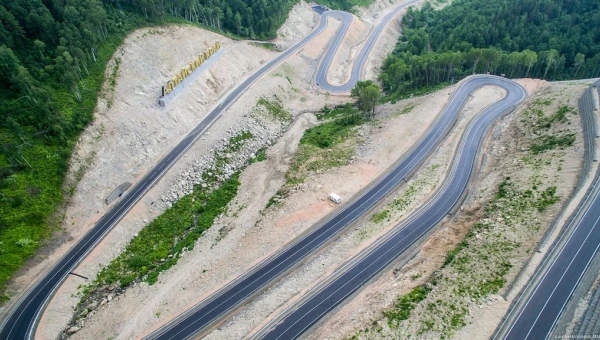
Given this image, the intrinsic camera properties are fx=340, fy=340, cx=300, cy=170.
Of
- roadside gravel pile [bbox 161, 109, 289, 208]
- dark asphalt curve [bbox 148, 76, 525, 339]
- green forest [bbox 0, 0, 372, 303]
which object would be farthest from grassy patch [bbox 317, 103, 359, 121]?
green forest [bbox 0, 0, 372, 303]

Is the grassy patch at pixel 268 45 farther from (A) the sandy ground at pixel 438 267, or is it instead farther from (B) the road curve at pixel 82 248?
(A) the sandy ground at pixel 438 267

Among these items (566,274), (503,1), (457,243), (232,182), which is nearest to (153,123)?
(232,182)

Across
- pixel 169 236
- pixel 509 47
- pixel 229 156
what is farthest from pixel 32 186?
pixel 509 47

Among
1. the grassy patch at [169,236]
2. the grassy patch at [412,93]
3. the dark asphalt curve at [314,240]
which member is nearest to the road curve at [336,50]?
the grassy patch at [412,93]

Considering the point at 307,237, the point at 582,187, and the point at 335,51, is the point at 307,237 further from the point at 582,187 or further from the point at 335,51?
the point at 335,51

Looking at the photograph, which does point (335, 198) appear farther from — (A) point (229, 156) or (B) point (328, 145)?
(A) point (229, 156)

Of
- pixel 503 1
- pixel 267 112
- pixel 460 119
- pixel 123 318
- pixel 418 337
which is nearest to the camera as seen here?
pixel 418 337
